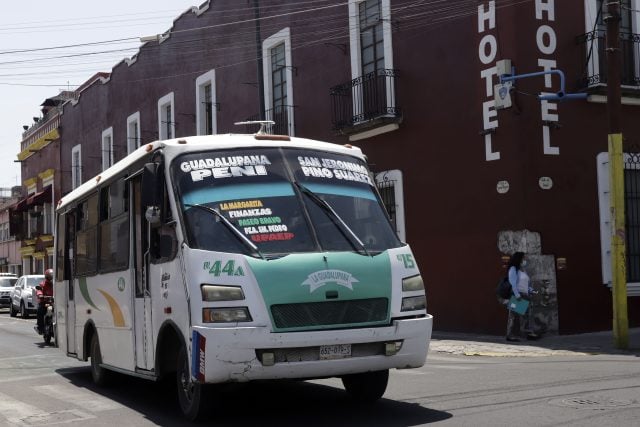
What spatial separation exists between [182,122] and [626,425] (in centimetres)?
2460

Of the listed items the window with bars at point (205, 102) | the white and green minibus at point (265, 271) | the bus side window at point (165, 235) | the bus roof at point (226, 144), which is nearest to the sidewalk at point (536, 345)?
the white and green minibus at point (265, 271)

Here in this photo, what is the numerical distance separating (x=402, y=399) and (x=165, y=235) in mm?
2960

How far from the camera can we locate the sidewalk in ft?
45.6

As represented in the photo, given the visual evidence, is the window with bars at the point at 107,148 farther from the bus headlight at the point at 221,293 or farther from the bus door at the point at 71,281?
the bus headlight at the point at 221,293

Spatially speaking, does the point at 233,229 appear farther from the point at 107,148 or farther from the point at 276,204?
the point at 107,148

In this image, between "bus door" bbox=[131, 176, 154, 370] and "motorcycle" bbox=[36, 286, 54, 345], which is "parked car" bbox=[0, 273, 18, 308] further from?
"bus door" bbox=[131, 176, 154, 370]

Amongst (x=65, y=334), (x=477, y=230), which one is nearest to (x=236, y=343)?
(x=65, y=334)

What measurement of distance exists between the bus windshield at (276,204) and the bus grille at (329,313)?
493mm

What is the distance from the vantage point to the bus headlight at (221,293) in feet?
24.3

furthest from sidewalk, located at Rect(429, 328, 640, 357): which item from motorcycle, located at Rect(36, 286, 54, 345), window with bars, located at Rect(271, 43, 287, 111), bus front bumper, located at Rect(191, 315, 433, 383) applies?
window with bars, located at Rect(271, 43, 287, 111)

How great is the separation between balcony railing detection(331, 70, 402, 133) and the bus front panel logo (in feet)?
39.3

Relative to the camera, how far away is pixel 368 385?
348 inches

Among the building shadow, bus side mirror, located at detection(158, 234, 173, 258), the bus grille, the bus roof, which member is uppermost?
the bus roof

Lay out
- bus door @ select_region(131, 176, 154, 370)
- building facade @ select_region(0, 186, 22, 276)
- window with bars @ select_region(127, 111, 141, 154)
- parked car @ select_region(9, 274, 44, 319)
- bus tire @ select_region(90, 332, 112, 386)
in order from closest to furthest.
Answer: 1. bus door @ select_region(131, 176, 154, 370)
2. bus tire @ select_region(90, 332, 112, 386)
3. parked car @ select_region(9, 274, 44, 319)
4. window with bars @ select_region(127, 111, 141, 154)
5. building facade @ select_region(0, 186, 22, 276)
